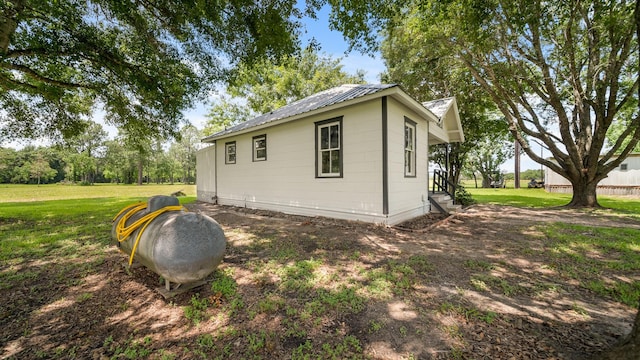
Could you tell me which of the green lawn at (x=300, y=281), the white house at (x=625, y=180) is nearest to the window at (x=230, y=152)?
the green lawn at (x=300, y=281)

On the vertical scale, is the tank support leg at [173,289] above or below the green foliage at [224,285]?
above

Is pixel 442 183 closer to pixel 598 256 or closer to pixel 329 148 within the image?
pixel 329 148

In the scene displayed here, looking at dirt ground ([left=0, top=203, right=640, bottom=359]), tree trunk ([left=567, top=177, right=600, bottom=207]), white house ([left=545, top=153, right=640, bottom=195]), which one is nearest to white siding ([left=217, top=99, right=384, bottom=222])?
dirt ground ([left=0, top=203, right=640, bottom=359])

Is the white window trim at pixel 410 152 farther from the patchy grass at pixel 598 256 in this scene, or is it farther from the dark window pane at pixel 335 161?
the patchy grass at pixel 598 256

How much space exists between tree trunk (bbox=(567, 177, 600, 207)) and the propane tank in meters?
14.5

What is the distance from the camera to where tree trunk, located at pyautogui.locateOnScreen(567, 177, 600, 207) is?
Result: 10273 millimetres

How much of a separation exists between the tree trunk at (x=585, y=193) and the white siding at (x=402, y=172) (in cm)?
753

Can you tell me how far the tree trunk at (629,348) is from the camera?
5.03ft

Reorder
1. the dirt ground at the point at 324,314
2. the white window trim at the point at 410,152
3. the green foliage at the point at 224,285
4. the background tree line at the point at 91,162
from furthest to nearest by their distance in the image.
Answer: the background tree line at the point at 91,162, the white window trim at the point at 410,152, the green foliage at the point at 224,285, the dirt ground at the point at 324,314

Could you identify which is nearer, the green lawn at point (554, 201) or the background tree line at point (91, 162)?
the green lawn at point (554, 201)

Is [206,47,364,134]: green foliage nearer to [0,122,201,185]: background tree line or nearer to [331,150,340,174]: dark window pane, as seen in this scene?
[331,150,340,174]: dark window pane

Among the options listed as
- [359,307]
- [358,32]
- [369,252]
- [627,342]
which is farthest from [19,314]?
[358,32]

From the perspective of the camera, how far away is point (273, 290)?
2975 millimetres

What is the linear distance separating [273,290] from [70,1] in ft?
28.4
